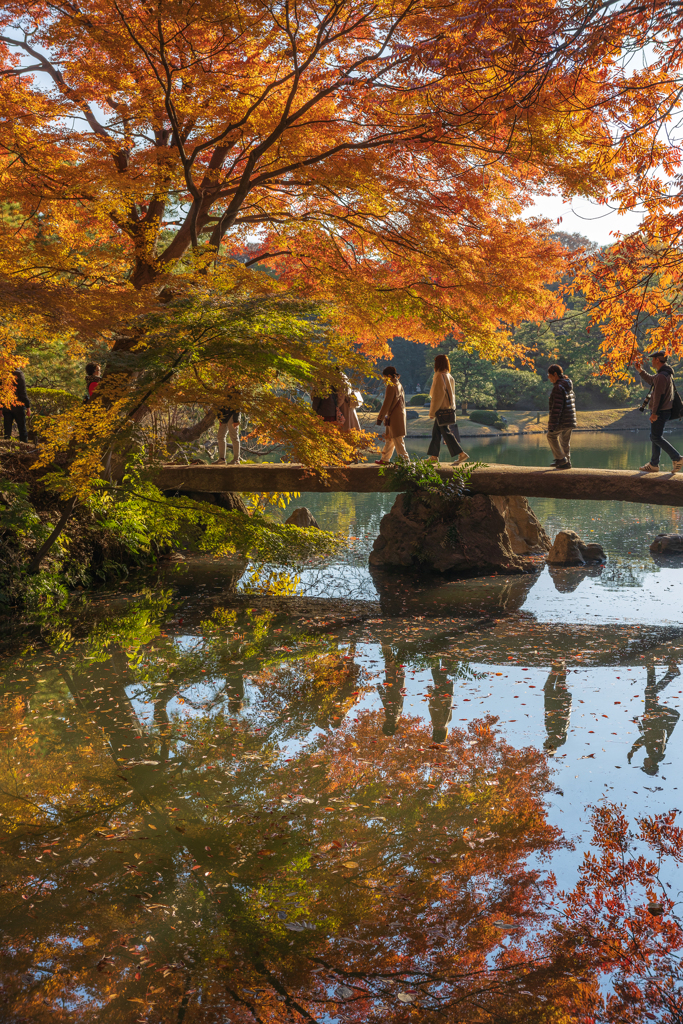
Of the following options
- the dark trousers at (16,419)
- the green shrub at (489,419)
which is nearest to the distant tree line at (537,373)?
the green shrub at (489,419)

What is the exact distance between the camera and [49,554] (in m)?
9.59

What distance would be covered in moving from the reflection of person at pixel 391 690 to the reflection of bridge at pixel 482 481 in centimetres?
296

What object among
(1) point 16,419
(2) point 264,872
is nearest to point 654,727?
(2) point 264,872

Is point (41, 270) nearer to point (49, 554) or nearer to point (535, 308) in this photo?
point (49, 554)

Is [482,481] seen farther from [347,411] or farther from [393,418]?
[347,411]

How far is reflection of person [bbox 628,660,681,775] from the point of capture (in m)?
4.96

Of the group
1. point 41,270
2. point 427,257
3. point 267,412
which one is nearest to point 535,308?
point 427,257

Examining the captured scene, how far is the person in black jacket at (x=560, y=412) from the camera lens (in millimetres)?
9383

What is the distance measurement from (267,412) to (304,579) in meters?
3.49

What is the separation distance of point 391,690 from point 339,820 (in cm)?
221

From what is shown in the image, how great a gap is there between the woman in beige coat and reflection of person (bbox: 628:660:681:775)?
5.04 m

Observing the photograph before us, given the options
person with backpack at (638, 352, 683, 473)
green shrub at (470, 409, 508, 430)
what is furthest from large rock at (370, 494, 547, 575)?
green shrub at (470, 409, 508, 430)

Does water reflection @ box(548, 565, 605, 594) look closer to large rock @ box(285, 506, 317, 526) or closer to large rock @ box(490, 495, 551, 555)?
large rock @ box(490, 495, 551, 555)

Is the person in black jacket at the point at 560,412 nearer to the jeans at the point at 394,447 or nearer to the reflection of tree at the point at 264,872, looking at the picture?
the jeans at the point at 394,447
